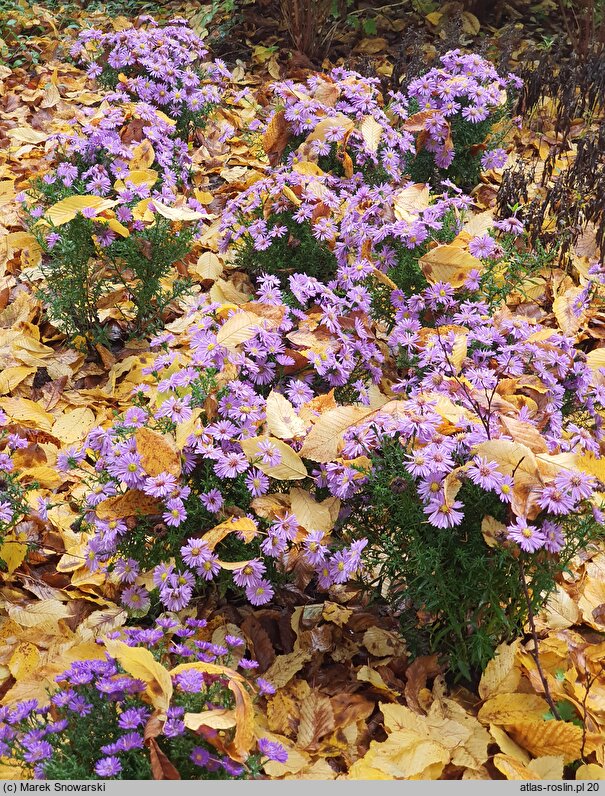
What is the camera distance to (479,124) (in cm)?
355

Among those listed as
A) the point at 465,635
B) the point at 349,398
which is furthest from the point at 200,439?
the point at 465,635

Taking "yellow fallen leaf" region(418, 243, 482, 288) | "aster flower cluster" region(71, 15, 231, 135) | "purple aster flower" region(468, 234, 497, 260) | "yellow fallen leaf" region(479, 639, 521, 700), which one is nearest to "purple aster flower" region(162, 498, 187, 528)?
"yellow fallen leaf" region(479, 639, 521, 700)

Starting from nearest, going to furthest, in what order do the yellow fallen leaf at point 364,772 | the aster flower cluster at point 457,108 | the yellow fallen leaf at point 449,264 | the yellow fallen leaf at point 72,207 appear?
the yellow fallen leaf at point 364,772 < the yellow fallen leaf at point 449,264 < the yellow fallen leaf at point 72,207 < the aster flower cluster at point 457,108

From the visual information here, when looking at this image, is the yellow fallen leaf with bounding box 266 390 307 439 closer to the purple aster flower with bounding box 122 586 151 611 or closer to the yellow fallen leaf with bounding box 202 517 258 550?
the yellow fallen leaf with bounding box 202 517 258 550

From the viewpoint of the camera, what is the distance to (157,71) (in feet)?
12.2

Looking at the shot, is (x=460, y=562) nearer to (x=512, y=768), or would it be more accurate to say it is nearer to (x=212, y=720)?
(x=512, y=768)

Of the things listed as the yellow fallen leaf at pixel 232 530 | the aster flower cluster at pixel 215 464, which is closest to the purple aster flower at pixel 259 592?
the aster flower cluster at pixel 215 464

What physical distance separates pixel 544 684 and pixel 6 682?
130cm

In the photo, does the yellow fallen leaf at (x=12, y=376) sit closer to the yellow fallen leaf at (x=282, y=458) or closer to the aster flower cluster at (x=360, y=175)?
the aster flower cluster at (x=360, y=175)

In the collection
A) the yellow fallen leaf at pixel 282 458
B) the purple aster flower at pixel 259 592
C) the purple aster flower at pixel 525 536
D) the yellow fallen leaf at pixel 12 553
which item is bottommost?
the yellow fallen leaf at pixel 12 553

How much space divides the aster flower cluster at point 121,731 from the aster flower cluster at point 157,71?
2.89m

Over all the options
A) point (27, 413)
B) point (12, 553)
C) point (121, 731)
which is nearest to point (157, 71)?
point (27, 413)

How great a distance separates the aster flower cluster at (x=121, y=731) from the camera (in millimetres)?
1475

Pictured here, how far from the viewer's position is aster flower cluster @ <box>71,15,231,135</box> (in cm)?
376
